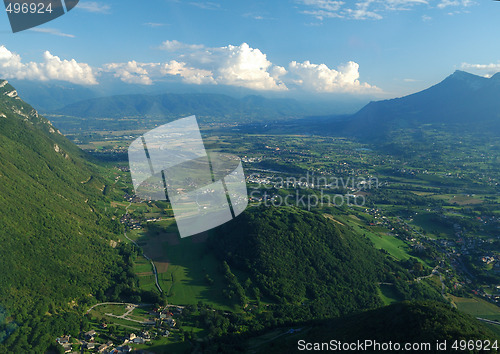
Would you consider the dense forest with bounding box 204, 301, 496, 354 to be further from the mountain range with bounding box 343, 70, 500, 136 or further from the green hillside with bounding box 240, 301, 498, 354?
the mountain range with bounding box 343, 70, 500, 136

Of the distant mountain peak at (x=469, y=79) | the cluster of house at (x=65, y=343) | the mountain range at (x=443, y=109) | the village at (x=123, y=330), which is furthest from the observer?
the distant mountain peak at (x=469, y=79)

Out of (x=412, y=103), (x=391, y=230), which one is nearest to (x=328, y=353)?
(x=391, y=230)

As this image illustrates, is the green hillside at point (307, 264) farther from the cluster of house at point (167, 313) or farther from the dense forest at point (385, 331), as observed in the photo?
the cluster of house at point (167, 313)

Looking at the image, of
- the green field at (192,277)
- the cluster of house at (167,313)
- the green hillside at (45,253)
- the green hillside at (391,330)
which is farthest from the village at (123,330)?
the green hillside at (391,330)

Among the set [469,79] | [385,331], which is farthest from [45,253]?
[469,79]

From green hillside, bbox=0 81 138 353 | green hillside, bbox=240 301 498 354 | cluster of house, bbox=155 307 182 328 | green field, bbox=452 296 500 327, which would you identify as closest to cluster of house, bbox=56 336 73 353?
green hillside, bbox=0 81 138 353

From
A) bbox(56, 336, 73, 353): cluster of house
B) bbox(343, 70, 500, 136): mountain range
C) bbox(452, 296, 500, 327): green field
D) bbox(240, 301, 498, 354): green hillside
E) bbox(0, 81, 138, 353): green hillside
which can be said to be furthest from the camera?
bbox(343, 70, 500, 136): mountain range

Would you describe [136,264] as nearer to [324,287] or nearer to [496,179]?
[324,287]

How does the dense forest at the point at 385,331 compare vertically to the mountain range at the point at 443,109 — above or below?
below

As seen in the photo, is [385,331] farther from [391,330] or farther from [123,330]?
[123,330]
